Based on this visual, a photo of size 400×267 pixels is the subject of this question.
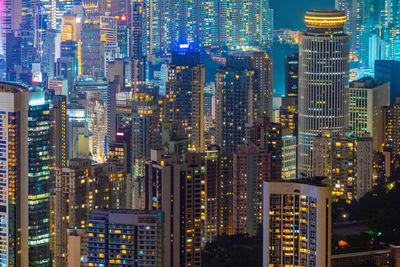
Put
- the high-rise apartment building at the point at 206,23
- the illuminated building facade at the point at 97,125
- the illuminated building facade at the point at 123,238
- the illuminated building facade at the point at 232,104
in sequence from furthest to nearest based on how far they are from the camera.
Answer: the high-rise apartment building at the point at 206,23 < the illuminated building facade at the point at 232,104 < the illuminated building facade at the point at 97,125 < the illuminated building facade at the point at 123,238

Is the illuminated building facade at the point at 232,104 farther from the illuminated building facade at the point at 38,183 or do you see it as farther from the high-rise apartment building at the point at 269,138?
the illuminated building facade at the point at 38,183

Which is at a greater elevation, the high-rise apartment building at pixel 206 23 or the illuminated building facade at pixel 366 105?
the high-rise apartment building at pixel 206 23

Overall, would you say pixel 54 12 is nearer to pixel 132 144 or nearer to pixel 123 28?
pixel 123 28

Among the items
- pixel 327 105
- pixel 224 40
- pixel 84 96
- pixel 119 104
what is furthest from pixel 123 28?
pixel 327 105

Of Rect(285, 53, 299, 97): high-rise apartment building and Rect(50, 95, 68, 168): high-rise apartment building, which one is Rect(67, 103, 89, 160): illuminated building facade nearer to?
Rect(50, 95, 68, 168): high-rise apartment building

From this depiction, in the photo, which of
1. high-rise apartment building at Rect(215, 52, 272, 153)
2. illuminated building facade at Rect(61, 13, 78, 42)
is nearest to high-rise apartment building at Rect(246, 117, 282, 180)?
high-rise apartment building at Rect(215, 52, 272, 153)

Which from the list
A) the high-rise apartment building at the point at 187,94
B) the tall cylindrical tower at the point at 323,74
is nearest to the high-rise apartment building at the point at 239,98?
the high-rise apartment building at the point at 187,94
